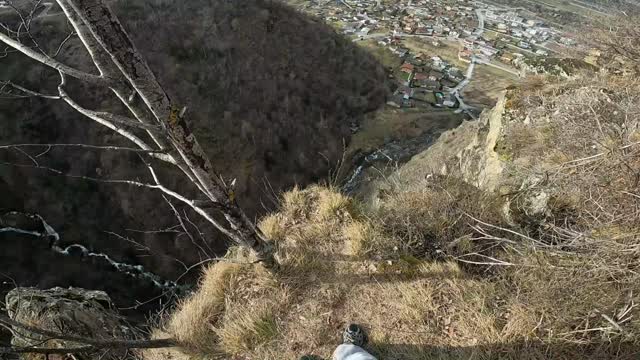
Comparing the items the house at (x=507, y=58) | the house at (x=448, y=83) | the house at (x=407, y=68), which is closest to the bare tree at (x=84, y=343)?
the house at (x=448, y=83)

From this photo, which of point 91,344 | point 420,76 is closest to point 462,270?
point 91,344

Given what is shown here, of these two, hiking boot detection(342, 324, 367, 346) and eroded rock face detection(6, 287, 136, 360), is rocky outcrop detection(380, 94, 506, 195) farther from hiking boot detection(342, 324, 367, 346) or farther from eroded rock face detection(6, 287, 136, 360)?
eroded rock face detection(6, 287, 136, 360)

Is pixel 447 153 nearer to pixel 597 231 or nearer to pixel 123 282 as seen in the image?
pixel 597 231

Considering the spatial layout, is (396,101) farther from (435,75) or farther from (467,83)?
(467,83)

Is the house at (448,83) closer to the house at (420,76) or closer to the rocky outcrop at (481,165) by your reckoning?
the house at (420,76)

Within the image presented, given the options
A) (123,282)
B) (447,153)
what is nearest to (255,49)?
(123,282)

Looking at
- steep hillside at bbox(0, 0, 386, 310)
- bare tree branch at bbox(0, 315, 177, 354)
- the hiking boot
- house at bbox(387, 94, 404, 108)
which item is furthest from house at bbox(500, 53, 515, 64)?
bare tree branch at bbox(0, 315, 177, 354)
